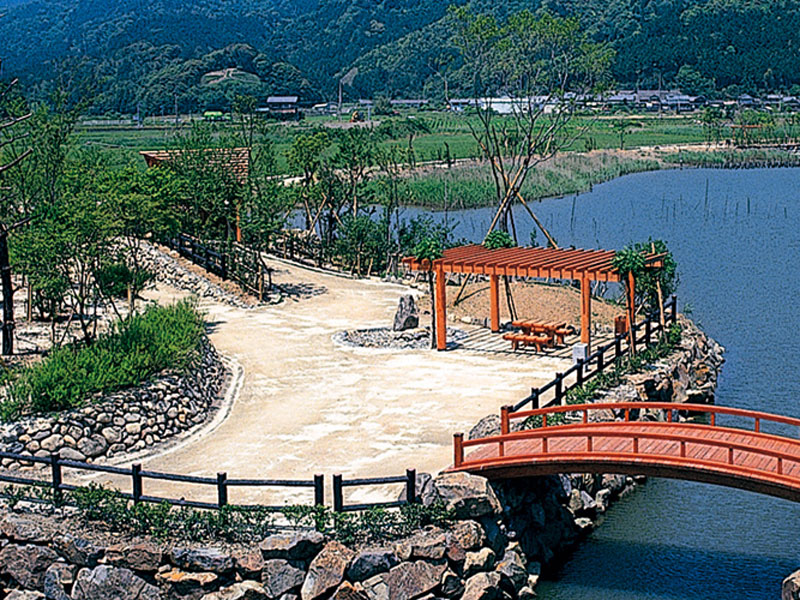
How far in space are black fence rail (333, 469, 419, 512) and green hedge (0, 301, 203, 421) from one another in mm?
5402

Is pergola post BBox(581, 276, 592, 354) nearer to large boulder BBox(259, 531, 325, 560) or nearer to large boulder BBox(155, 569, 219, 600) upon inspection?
large boulder BBox(259, 531, 325, 560)

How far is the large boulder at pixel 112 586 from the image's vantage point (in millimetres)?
13680

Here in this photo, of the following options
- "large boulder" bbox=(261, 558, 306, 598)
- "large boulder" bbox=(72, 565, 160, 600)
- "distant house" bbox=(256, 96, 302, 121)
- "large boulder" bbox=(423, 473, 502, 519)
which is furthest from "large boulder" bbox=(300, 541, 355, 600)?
"distant house" bbox=(256, 96, 302, 121)

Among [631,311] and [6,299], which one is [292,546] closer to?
[6,299]

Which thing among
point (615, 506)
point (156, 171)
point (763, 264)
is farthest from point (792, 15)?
point (615, 506)

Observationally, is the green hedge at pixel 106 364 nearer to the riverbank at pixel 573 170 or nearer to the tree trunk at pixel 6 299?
the tree trunk at pixel 6 299

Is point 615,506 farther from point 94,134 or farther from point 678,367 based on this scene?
point 94,134

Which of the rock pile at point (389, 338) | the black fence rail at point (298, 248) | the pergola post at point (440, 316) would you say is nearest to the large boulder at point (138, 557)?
the rock pile at point (389, 338)

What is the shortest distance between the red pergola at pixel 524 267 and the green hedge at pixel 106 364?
5.17m

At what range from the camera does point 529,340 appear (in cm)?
2262

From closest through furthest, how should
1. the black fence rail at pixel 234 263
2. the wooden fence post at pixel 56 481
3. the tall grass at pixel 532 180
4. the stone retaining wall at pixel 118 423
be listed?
the wooden fence post at pixel 56 481 → the stone retaining wall at pixel 118 423 → the black fence rail at pixel 234 263 → the tall grass at pixel 532 180

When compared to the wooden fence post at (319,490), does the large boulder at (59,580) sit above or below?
below

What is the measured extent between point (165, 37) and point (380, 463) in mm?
189893

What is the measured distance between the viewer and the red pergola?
2231cm
